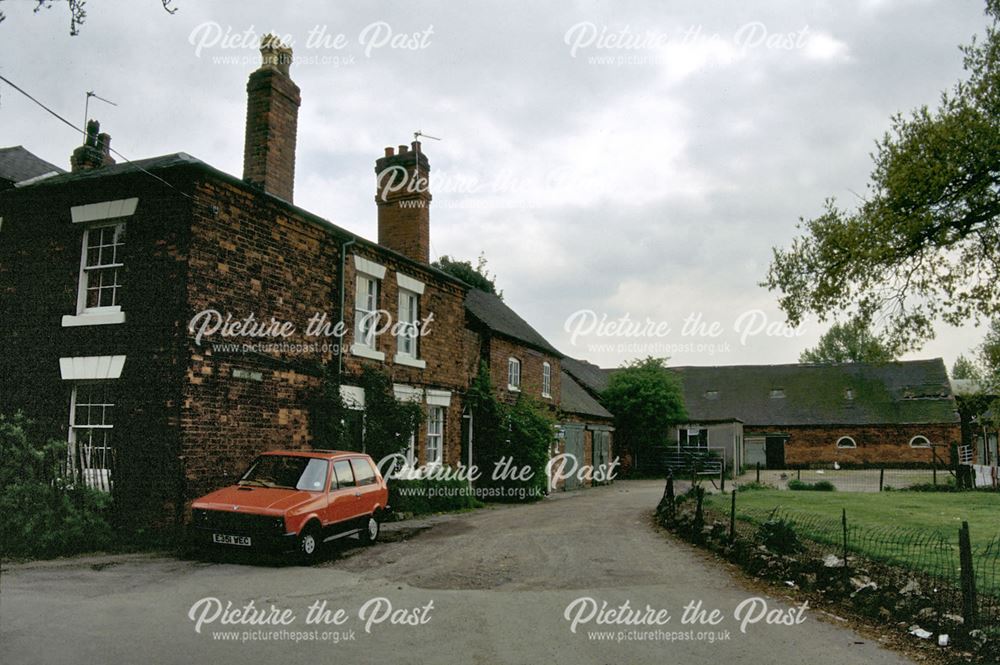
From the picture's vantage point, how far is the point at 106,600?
7.71m

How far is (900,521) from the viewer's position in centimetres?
1381

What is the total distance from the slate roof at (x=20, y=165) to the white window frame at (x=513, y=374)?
1468 cm

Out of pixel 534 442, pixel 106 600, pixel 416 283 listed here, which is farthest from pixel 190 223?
pixel 534 442

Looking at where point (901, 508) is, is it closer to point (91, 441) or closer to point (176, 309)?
point (176, 309)

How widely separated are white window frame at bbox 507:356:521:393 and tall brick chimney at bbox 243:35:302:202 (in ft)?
40.0

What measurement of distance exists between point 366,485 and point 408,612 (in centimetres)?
499

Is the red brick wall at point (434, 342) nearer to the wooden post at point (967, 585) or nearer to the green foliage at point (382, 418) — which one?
the green foliage at point (382, 418)

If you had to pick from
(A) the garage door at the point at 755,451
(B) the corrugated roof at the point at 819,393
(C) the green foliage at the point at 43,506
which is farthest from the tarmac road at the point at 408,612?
(A) the garage door at the point at 755,451

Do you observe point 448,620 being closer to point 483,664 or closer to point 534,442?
point 483,664

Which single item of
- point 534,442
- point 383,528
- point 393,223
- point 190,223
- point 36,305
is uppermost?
point 393,223

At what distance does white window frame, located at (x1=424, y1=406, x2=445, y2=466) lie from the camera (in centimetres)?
1978

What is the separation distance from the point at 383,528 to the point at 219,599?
6966 mm

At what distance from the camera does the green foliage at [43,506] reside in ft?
33.5

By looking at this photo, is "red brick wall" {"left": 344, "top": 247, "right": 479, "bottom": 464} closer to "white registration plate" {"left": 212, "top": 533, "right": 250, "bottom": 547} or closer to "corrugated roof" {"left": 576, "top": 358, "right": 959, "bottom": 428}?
"white registration plate" {"left": 212, "top": 533, "right": 250, "bottom": 547}
